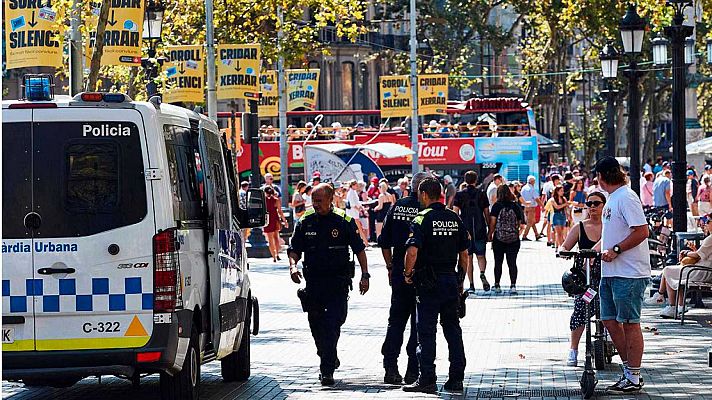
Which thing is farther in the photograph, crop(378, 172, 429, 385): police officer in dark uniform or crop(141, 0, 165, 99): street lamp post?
crop(141, 0, 165, 99): street lamp post

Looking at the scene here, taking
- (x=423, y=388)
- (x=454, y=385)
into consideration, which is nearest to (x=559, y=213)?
(x=454, y=385)

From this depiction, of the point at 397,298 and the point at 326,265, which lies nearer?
the point at 397,298

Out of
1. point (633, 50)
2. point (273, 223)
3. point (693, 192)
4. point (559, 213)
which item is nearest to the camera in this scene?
point (633, 50)

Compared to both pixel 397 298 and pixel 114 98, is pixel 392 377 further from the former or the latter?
pixel 114 98

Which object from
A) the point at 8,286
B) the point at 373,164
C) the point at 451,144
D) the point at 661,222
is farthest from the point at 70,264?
the point at 451,144

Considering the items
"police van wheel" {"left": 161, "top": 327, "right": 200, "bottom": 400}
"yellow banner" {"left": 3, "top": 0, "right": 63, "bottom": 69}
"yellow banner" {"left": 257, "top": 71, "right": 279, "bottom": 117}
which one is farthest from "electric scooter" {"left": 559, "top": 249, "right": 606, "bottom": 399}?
"yellow banner" {"left": 257, "top": 71, "right": 279, "bottom": 117}

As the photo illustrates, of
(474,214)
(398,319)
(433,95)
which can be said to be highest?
(433,95)

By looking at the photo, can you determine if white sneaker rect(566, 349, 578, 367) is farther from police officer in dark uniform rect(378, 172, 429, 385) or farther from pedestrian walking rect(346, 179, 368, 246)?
pedestrian walking rect(346, 179, 368, 246)

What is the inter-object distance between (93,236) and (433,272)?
113 inches

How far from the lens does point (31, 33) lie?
60.5ft

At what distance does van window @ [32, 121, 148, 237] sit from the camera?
Answer: 9.31 metres

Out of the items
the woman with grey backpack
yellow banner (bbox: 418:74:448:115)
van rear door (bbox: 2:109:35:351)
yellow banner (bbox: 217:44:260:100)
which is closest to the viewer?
van rear door (bbox: 2:109:35:351)

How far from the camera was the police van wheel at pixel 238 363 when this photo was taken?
39.9 ft

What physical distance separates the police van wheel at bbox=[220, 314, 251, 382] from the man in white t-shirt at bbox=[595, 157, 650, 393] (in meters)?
3.05
